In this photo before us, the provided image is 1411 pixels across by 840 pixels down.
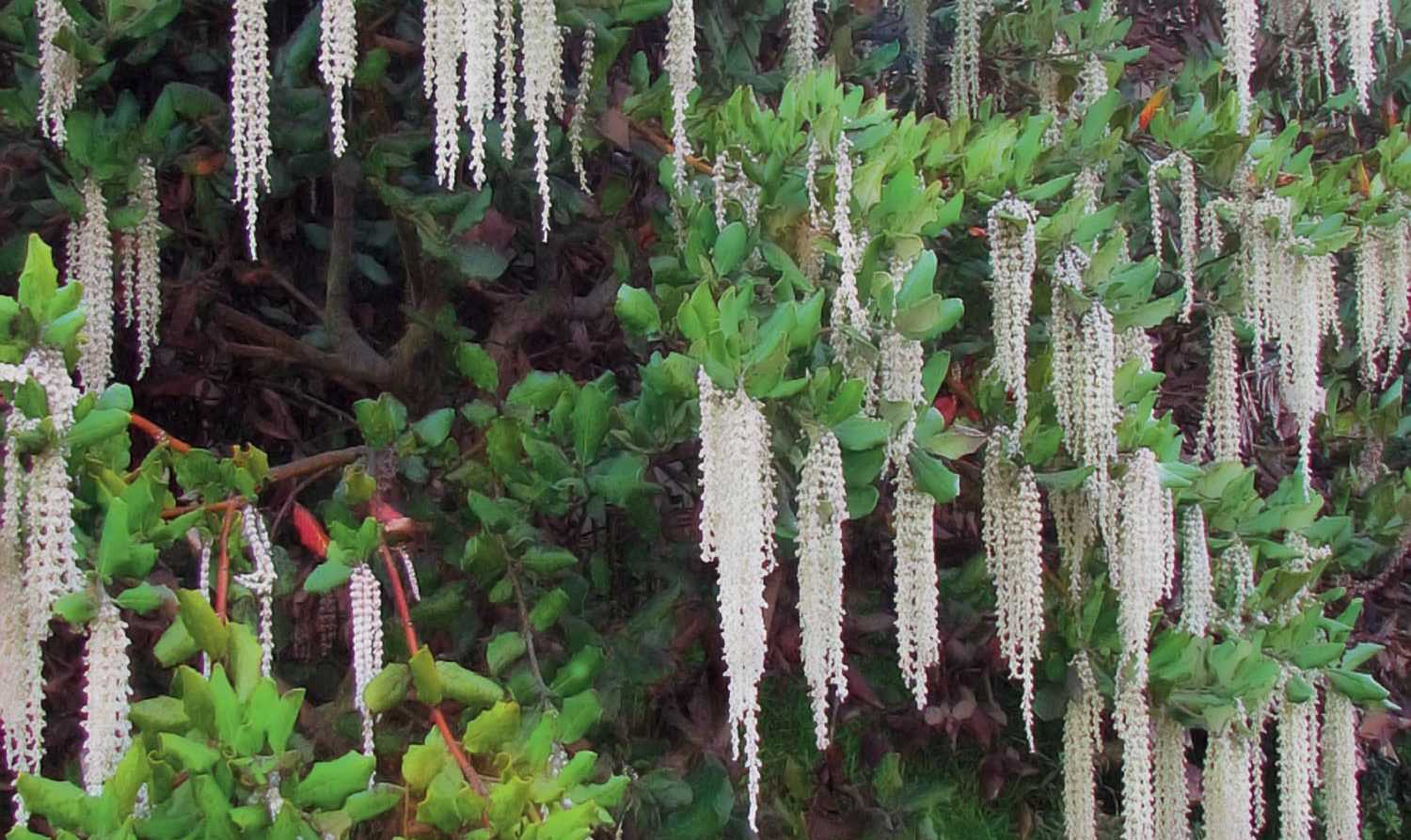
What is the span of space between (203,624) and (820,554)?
2.62ft

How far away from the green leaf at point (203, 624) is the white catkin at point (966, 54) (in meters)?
2.09

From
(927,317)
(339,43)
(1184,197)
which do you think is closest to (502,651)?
(927,317)

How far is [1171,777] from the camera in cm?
285

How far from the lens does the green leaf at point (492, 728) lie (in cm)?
189

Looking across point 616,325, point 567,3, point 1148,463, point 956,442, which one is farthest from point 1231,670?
point 567,3

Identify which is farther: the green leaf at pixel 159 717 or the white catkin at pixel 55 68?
the white catkin at pixel 55 68

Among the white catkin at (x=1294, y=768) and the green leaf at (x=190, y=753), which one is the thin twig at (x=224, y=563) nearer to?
the green leaf at (x=190, y=753)

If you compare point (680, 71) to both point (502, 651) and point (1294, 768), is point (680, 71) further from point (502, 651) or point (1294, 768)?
point (1294, 768)

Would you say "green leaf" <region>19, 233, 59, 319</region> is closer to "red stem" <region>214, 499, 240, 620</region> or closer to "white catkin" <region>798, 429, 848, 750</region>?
"red stem" <region>214, 499, 240, 620</region>

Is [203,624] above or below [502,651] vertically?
above

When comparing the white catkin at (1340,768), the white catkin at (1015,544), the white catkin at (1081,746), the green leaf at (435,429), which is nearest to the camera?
the white catkin at (1015,544)

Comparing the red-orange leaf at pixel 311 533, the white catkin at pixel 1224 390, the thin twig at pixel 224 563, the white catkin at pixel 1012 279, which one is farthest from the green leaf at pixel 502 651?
the white catkin at pixel 1224 390

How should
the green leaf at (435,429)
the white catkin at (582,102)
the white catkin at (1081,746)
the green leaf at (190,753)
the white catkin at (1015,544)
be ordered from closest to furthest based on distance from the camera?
the green leaf at (190,753) → the white catkin at (1015,544) → the green leaf at (435,429) → the white catkin at (582,102) → the white catkin at (1081,746)

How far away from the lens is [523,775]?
196cm
